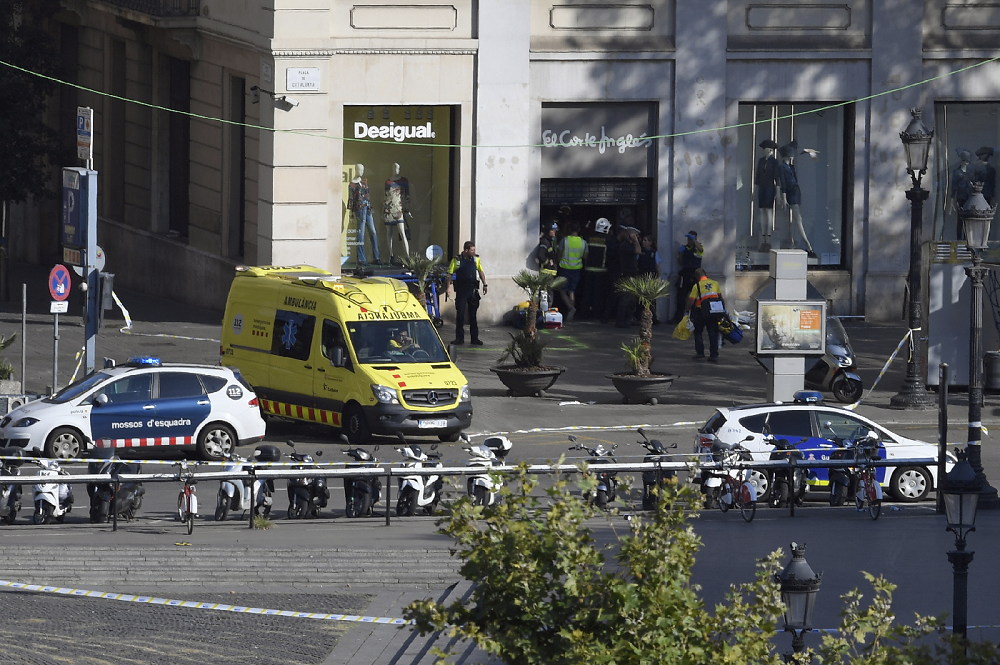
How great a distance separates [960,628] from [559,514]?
4.53 meters

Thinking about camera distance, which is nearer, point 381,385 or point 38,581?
point 38,581

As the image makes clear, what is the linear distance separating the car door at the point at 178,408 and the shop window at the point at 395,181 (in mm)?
10397

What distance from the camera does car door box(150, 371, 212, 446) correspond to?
20312 millimetres

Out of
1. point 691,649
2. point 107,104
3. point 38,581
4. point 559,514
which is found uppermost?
point 107,104

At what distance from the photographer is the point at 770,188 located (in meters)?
32.7

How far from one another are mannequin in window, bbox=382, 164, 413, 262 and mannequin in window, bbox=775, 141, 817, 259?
7.76 meters

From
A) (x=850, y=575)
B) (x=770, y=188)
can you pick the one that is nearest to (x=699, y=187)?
(x=770, y=188)

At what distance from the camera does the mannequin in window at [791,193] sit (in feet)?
107

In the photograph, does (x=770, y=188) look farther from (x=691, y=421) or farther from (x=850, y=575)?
(x=850, y=575)

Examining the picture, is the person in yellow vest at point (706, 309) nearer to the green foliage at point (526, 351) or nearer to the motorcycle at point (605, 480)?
the green foliage at point (526, 351)

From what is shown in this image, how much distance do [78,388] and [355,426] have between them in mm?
3643

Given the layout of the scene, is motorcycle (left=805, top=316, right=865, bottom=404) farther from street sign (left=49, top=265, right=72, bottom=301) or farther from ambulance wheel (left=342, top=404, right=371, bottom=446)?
street sign (left=49, top=265, right=72, bottom=301)

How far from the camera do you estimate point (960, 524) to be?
11227 millimetres

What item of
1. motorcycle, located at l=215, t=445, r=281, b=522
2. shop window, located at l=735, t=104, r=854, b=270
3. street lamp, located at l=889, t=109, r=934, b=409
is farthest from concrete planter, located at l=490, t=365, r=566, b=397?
shop window, located at l=735, t=104, r=854, b=270
